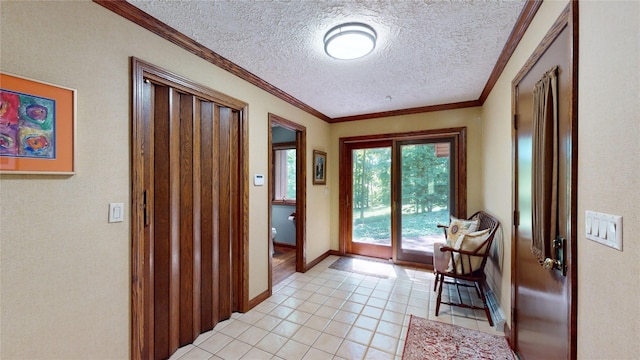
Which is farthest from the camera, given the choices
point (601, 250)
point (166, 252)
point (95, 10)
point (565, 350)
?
point (166, 252)

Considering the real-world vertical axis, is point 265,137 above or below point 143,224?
above

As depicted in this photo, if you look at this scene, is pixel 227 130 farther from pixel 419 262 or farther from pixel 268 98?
pixel 419 262

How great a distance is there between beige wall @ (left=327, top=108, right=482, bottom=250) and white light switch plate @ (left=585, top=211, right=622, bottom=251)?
98.3 inches

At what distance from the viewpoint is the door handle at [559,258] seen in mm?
1116

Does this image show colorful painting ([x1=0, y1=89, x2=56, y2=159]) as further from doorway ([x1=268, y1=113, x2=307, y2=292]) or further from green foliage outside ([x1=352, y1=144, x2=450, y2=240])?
green foliage outside ([x1=352, y1=144, x2=450, y2=240])

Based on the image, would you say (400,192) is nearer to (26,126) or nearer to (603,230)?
(603,230)

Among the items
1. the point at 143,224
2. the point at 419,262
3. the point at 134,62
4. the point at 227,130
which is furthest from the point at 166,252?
the point at 419,262

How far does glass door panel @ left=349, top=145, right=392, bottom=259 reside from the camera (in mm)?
3898

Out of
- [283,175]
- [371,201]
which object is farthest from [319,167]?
[283,175]

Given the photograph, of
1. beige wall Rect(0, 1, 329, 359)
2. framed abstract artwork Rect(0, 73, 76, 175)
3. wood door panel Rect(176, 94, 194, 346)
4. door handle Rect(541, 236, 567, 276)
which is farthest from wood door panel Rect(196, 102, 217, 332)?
door handle Rect(541, 236, 567, 276)

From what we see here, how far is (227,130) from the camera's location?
89.8 inches

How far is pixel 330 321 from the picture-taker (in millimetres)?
2229

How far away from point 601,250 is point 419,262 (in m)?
2.94

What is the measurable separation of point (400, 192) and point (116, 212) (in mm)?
3381
